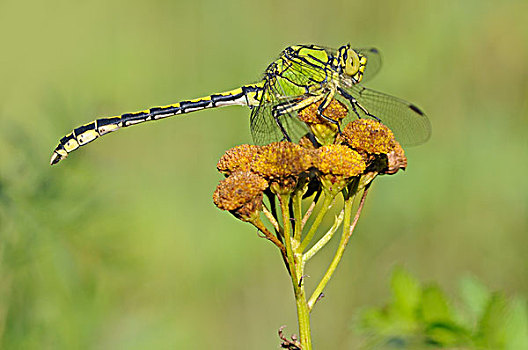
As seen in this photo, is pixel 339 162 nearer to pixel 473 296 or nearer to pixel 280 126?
pixel 280 126

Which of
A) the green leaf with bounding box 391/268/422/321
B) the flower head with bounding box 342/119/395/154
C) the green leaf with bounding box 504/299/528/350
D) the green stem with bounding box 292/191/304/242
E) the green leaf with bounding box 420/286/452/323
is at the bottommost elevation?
the green leaf with bounding box 504/299/528/350

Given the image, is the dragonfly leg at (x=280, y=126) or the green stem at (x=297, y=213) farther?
the dragonfly leg at (x=280, y=126)

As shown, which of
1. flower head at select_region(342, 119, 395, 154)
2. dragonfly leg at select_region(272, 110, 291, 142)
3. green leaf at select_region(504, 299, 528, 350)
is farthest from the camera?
dragonfly leg at select_region(272, 110, 291, 142)

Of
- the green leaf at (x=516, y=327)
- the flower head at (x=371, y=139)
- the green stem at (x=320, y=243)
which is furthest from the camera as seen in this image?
the green leaf at (x=516, y=327)

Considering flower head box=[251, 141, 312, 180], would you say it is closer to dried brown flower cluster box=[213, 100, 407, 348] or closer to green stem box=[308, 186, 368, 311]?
dried brown flower cluster box=[213, 100, 407, 348]

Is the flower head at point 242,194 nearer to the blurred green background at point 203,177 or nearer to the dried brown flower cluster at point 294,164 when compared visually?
the dried brown flower cluster at point 294,164

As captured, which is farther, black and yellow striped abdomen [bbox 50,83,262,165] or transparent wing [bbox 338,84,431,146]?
black and yellow striped abdomen [bbox 50,83,262,165]

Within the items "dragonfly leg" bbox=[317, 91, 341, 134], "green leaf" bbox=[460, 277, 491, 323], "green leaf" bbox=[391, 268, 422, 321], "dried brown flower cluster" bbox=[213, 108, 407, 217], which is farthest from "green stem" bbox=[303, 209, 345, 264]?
"green leaf" bbox=[460, 277, 491, 323]

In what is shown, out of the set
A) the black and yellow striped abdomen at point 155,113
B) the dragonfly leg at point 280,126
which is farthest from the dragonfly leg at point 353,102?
the black and yellow striped abdomen at point 155,113
